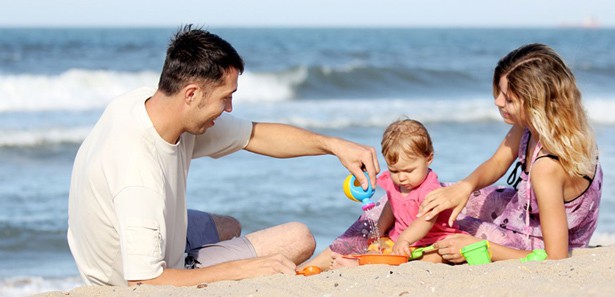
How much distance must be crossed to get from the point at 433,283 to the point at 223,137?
139cm

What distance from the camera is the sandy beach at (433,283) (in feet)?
11.4

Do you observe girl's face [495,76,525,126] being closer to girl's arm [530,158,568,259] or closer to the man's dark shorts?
girl's arm [530,158,568,259]

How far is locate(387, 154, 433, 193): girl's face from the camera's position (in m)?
4.36

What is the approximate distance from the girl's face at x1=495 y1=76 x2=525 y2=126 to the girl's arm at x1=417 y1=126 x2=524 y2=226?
0.31 meters

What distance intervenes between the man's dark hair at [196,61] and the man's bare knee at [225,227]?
118cm

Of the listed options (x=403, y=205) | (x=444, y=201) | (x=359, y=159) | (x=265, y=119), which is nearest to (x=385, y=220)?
(x=403, y=205)

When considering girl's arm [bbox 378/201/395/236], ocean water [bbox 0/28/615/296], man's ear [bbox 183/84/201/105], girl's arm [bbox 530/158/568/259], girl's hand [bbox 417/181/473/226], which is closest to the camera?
man's ear [bbox 183/84/201/105]

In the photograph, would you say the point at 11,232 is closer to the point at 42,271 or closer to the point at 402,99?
the point at 42,271

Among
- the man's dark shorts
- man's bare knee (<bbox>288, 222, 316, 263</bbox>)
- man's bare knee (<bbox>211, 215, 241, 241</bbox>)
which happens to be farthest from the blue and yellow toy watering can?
man's bare knee (<bbox>211, 215, 241, 241</bbox>)

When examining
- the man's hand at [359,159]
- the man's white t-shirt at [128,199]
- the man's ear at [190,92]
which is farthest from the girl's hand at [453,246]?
the man's ear at [190,92]

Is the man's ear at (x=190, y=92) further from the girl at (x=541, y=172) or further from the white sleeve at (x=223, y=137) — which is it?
the girl at (x=541, y=172)

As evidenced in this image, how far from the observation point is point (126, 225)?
3500mm

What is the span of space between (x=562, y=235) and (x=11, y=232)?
438 cm

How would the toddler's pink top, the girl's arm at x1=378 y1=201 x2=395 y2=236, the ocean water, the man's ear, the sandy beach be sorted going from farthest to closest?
the ocean water < the girl's arm at x1=378 y1=201 x2=395 y2=236 < the toddler's pink top < the man's ear < the sandy beach
